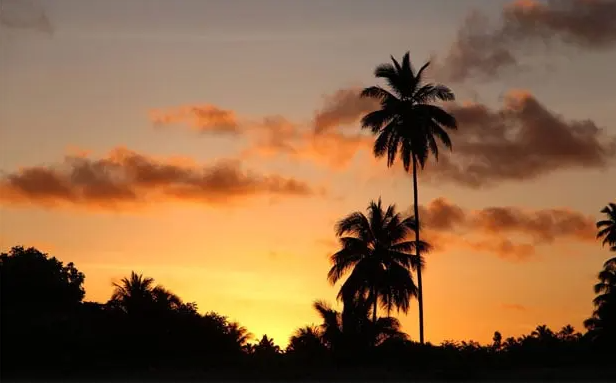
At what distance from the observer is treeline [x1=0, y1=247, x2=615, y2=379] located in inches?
2024

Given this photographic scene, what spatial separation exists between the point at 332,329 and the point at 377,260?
644cm

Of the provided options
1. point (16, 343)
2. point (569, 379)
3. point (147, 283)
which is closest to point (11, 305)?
point (16, 343)

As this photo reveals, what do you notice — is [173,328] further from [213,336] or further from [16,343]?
[16,343]

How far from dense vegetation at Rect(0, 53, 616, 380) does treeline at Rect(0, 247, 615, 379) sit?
0.08 meters

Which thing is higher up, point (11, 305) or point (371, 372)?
point (11, 305)

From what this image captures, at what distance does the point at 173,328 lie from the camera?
65000 millimetres

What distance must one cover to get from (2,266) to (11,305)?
3707 mm

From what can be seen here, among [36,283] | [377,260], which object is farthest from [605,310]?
[36,283]

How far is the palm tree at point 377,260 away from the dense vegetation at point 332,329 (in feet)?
0.24

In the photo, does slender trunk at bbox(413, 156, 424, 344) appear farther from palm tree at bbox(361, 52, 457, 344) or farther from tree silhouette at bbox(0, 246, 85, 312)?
tree silhouette at bbox(0, 246, 85, 312)

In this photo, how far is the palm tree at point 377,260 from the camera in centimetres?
6531

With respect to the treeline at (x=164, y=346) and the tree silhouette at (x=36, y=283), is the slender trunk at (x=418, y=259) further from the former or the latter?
the tree silhouette at (x=36, y=283)

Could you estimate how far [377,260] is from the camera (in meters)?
66.6

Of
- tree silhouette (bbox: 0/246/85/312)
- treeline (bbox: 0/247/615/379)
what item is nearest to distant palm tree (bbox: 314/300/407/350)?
treeline (bbox: 0/247/615/379)
